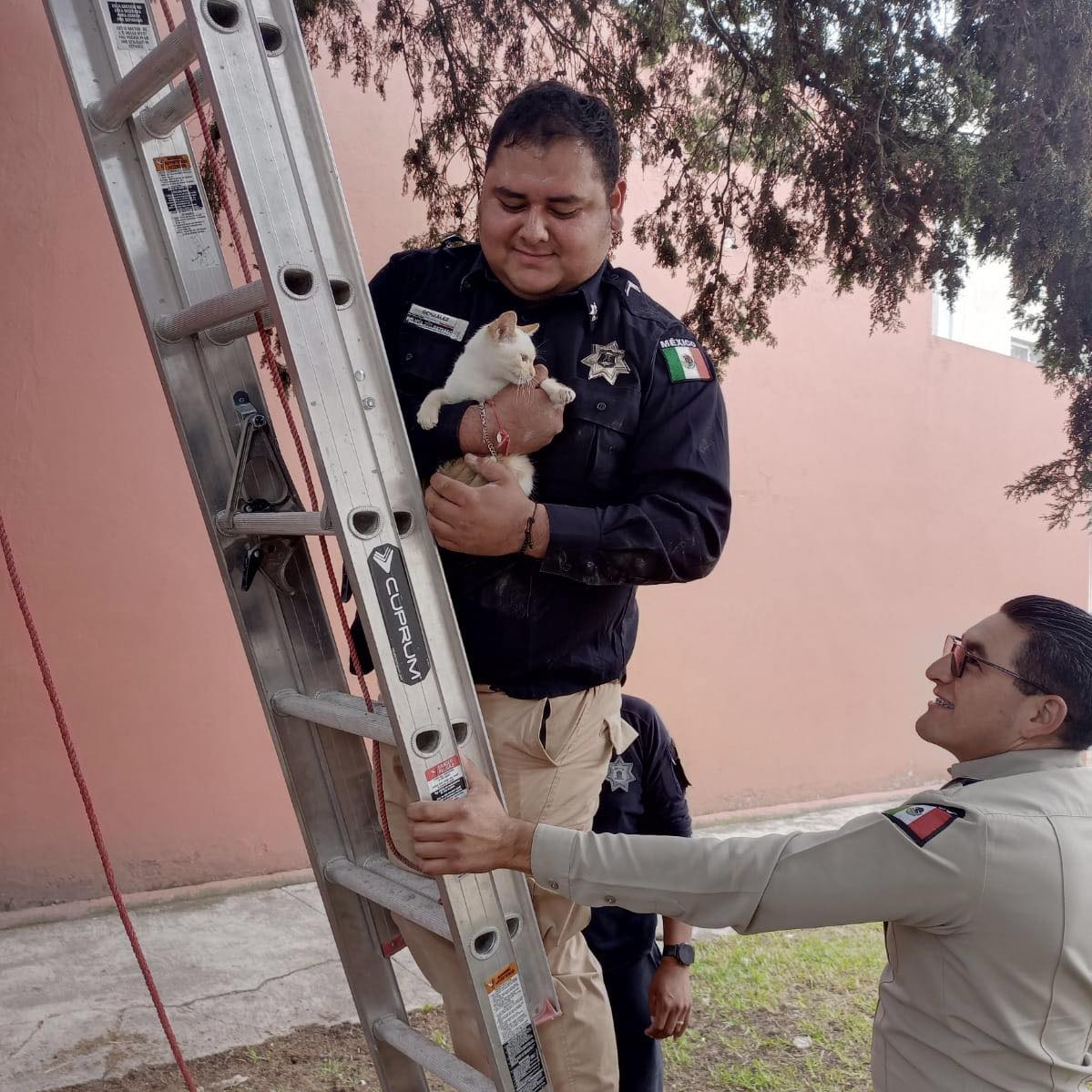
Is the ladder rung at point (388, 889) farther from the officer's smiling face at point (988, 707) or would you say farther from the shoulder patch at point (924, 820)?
the officer's smiling face at point (988, 707)

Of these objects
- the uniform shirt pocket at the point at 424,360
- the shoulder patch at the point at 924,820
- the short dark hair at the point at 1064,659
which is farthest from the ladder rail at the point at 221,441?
the short dark hair at the point at 1064,659

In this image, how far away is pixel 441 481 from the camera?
169 centimetres

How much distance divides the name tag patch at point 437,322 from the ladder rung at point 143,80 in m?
0.57

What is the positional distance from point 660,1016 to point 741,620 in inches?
151

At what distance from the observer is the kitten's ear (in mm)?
1764

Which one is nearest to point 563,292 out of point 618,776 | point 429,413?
point 429,413

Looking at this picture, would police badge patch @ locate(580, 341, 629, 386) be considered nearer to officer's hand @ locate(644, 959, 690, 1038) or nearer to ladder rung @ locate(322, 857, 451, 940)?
ladder rung @ locate(322, 857, 451, 940)

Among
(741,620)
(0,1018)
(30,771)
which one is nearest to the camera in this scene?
(0,1018)

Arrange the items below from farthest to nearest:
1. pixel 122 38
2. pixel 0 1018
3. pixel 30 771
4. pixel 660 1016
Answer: pixel 30 771
pixel 0 1018
pixel 660 1016
pixel 122 38

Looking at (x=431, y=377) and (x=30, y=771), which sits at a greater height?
(x=431, y=377)

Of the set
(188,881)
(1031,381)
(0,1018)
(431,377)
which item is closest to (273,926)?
(188,881)

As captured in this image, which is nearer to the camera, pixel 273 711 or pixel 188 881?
pixel 273 711

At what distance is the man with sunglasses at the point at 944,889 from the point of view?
1749mm

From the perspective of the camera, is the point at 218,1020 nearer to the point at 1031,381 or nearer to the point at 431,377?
the point at 431,377
